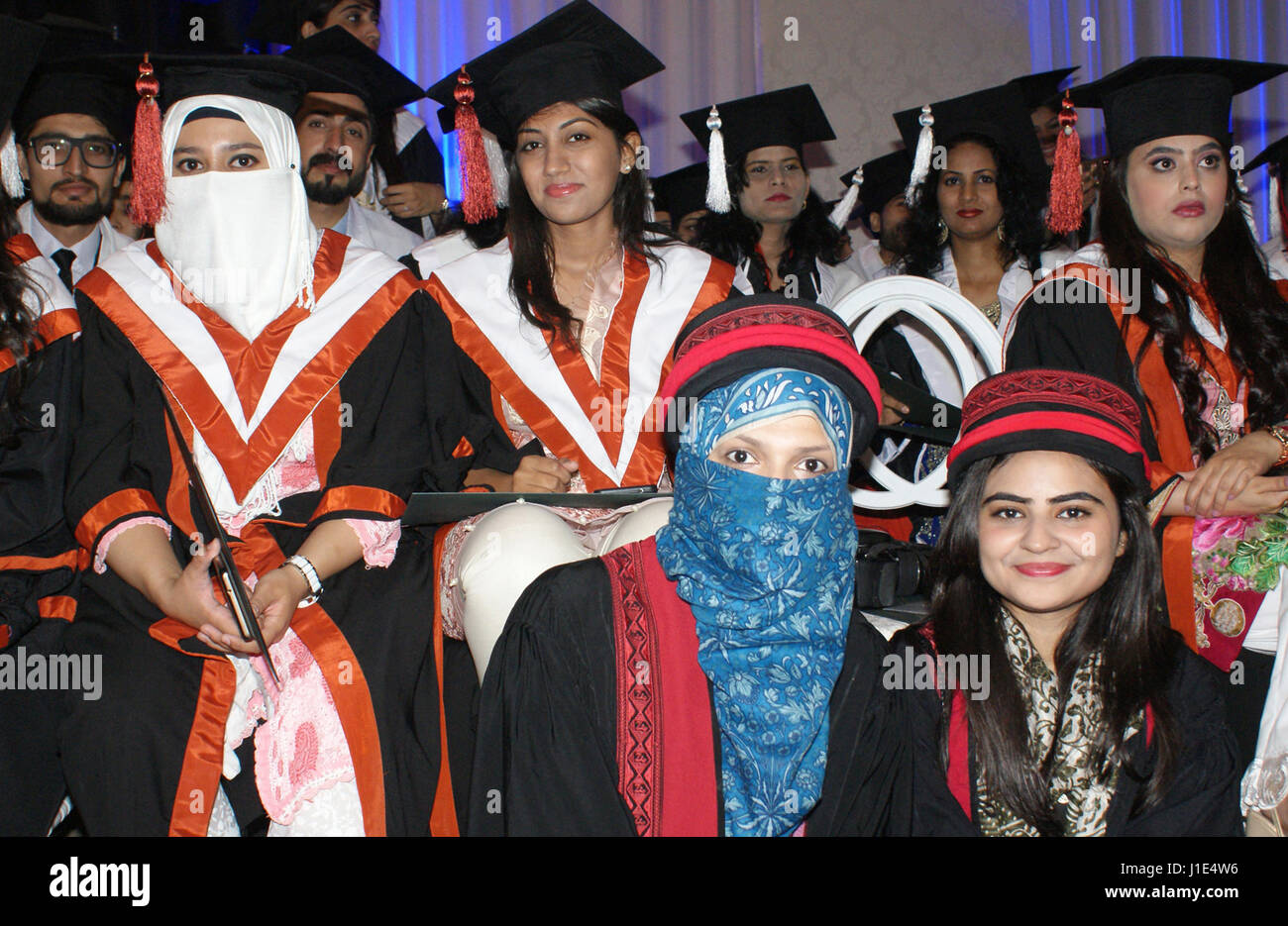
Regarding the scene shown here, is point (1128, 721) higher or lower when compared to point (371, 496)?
lower

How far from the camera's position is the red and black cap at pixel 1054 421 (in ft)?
8.63

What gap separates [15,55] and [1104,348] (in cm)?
315

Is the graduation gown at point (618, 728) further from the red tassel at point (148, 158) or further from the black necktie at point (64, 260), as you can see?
the black necktie at point (64, 260)

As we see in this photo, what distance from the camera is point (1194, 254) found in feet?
12.2

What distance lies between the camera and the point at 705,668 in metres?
2.31

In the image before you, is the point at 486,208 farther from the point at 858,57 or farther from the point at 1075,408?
the point at 858,57

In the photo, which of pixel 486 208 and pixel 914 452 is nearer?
pixel 486 208

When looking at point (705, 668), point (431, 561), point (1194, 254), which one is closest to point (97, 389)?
point (431, 561)

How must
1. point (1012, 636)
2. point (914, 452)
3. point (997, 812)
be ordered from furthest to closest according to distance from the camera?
point (914, 452)
point (1012, 636)
point (997, 812)

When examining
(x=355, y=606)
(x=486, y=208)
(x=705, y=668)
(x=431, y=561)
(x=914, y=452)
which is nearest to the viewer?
(x=705, y=668)

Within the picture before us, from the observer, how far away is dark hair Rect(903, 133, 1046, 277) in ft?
16.6

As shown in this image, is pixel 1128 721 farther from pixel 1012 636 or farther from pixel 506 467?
pixel 506 467
